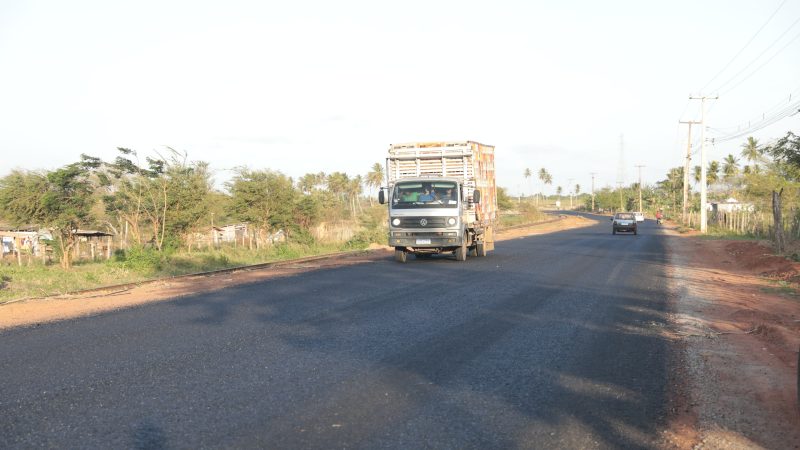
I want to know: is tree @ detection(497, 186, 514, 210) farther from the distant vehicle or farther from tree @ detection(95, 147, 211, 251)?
tree @ detection(95, 147, 211, 251)

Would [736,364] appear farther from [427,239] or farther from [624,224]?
[624,224]

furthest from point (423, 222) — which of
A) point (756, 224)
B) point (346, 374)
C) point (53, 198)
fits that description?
point (756, 224)

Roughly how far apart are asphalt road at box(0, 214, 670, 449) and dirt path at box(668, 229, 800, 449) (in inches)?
12.4

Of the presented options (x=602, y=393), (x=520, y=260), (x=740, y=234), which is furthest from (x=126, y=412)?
(x=740, y=234)

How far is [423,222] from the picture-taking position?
20000 millimetres

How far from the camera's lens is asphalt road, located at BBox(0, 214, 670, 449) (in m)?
4.80

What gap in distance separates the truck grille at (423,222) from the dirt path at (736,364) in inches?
283

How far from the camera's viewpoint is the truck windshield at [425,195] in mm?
19953

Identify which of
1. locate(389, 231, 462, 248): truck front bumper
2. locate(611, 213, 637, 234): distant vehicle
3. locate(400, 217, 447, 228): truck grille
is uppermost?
locate(400, 217, 447, 228): truck grille

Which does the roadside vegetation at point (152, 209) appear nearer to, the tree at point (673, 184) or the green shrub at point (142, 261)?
the green shrub at point (142, 261)

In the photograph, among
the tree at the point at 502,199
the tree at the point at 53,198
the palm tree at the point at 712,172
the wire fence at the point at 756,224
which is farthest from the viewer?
the palm tree at the point at 712,172

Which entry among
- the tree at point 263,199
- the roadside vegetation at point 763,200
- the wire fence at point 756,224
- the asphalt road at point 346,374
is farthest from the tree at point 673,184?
the asphalt road at point 346,374

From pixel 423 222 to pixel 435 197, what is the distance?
883 millimetres

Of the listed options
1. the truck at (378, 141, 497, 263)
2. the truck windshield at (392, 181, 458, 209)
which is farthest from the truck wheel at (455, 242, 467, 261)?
the truck windshield at (392, 181, 458, 209)
